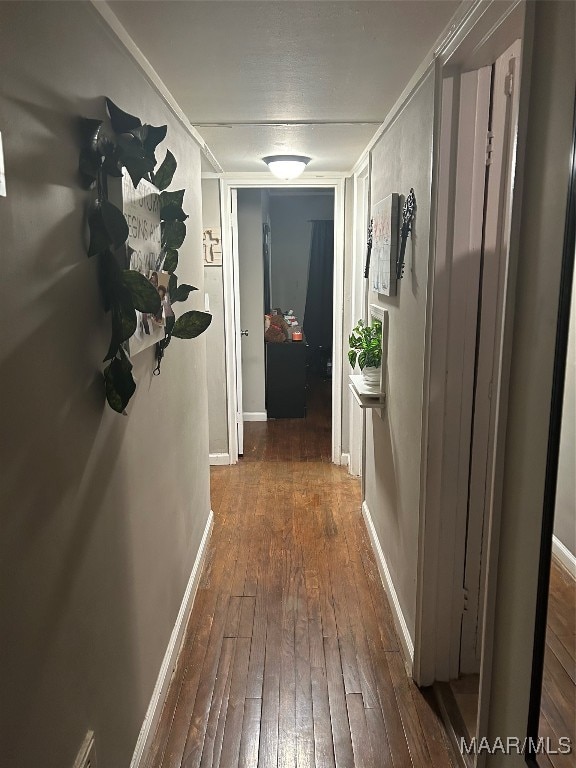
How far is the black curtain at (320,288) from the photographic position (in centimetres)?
746

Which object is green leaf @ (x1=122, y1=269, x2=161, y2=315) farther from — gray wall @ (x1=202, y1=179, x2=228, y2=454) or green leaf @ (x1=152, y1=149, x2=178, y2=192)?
gray wall @ (x1=202, y1=179, x2=228, y2=454)

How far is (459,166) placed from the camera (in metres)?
1.76

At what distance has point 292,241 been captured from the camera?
761 centimetres

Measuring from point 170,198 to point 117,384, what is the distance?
2.57 ft

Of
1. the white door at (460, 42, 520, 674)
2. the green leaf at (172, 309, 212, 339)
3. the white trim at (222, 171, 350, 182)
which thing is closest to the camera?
the white door at (460, 42, 520, 674)

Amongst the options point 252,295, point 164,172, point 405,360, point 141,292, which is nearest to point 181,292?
point 164,172

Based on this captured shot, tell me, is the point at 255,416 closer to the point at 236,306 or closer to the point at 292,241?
the point at 236,306

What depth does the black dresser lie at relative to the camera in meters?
5.59

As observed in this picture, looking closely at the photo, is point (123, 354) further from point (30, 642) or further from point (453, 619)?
point (453, 619)

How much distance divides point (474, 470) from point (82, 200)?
4.85 feet

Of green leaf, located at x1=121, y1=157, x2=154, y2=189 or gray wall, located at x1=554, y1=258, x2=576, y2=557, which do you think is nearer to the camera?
gray wall, located at x1=554, y1=258, x2=576, y2=557

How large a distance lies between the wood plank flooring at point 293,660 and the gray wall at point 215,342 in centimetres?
84

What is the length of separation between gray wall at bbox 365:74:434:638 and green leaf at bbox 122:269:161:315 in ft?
3.15

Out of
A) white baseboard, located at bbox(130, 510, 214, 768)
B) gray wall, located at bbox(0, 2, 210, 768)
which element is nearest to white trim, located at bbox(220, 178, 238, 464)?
white baseboard, located at bbox(130, 510, 214, 768)
